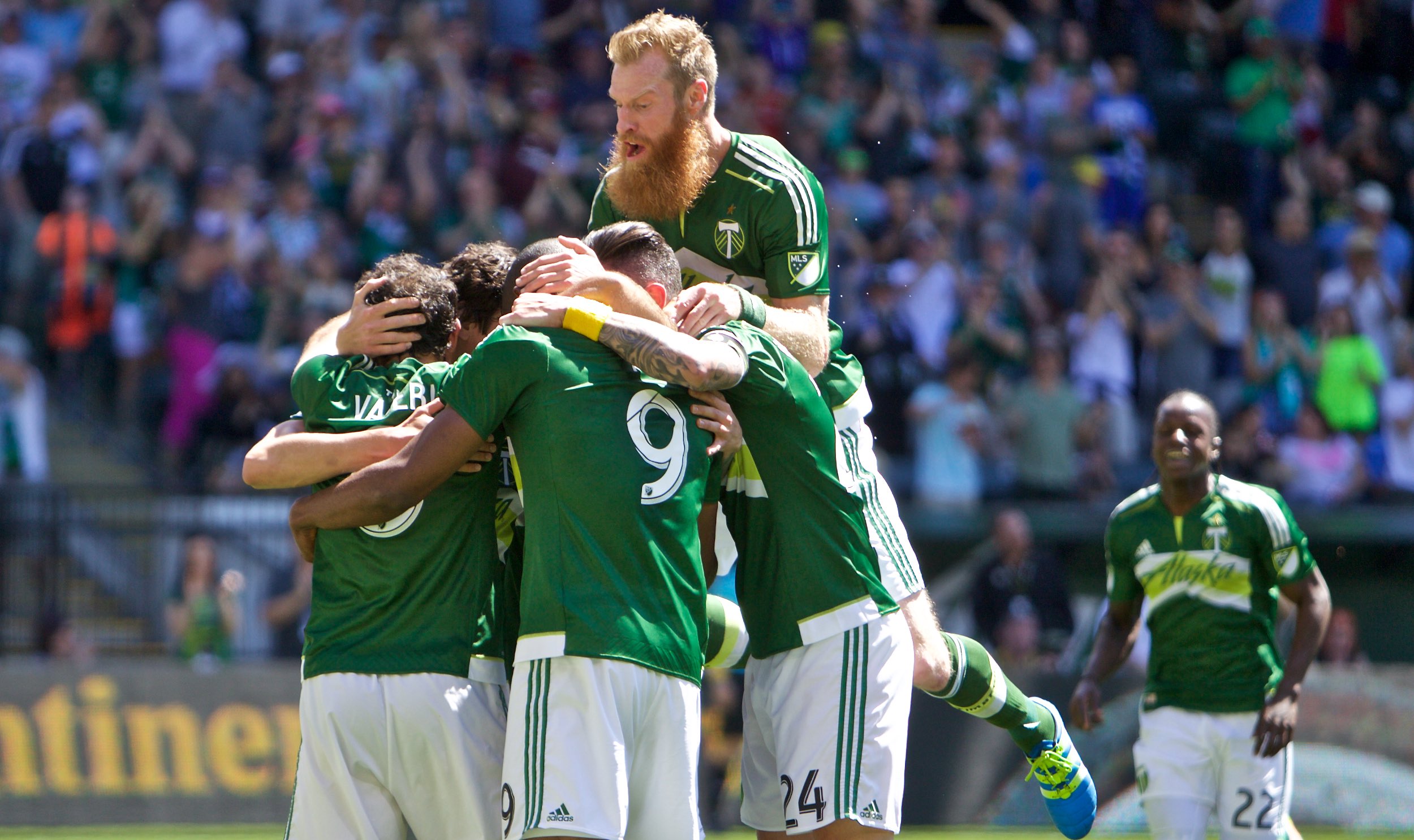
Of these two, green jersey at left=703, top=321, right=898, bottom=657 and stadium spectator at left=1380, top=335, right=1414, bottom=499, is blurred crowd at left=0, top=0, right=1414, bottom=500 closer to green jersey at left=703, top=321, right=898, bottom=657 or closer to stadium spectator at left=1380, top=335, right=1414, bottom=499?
stadium spectator at left=1380, top=335, right=1414, bottom=499

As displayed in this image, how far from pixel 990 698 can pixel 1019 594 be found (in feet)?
23.3

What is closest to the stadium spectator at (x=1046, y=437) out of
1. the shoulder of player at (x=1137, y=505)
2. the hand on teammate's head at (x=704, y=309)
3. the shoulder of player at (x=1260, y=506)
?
the shoulder of player at (x=1137, y=505)

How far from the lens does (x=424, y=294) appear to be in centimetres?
510

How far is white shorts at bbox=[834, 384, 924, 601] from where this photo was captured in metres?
5.60

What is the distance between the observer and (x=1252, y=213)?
56.2ft

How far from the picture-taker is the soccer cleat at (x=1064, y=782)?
6.22 m

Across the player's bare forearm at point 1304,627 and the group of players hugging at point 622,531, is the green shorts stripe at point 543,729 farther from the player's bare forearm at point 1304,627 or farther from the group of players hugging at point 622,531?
the player's bare forearm at point 1304,627

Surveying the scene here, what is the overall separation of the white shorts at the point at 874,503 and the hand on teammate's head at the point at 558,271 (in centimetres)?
120

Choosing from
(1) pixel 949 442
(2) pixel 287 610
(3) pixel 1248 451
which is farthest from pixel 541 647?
(3) pixel 1248 451

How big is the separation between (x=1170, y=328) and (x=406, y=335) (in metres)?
11.3

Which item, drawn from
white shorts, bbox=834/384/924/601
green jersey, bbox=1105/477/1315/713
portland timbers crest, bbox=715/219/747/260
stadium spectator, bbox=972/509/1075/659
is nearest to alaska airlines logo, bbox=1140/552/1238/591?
green jersey, bbox=1105/477/1315/713

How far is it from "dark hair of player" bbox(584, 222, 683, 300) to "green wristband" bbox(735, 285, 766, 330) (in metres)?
0.29

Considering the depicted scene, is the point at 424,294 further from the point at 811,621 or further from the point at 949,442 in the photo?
the point at 949,442

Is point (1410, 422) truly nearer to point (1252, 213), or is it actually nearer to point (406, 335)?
point (1252, 213)
